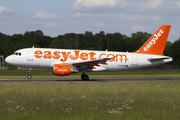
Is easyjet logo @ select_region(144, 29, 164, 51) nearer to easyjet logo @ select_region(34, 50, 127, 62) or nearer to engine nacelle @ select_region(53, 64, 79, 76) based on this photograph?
easyjet logo @ select_region(34, 50, 127, 62)

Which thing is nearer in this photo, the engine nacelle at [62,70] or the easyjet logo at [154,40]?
the engine nacelle at [62,70]

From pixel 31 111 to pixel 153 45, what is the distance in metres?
25.4

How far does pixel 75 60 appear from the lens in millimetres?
30969

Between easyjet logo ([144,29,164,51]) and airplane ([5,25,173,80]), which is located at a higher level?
easyjet logo ([144,29,164,51])

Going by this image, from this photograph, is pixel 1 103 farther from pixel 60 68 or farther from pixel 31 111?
pixel 60 68

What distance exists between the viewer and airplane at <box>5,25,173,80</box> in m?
29.7

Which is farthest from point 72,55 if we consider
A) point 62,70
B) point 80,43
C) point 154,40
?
point 80,43

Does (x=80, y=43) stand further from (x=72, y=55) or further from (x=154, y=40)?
(x=72, y=55)

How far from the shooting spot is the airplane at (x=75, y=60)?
29.7 metres

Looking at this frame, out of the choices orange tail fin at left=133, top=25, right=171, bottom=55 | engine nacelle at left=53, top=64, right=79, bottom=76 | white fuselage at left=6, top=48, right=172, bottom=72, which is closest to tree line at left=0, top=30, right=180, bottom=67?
orange tail fin at left=133, top=25, right=171, bottom=55

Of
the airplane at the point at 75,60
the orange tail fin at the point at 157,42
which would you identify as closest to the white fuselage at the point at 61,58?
the airplane at the point at 75,60

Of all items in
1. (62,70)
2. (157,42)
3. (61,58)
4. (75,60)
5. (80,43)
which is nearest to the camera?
(62,70)

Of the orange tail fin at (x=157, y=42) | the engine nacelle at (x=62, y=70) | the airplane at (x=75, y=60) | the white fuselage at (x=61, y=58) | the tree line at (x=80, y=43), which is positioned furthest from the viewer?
the tree line at (x=80, y=43)

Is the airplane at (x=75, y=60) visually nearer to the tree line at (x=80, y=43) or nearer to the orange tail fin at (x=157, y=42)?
the orange tail fin at (x=157, y=42)
